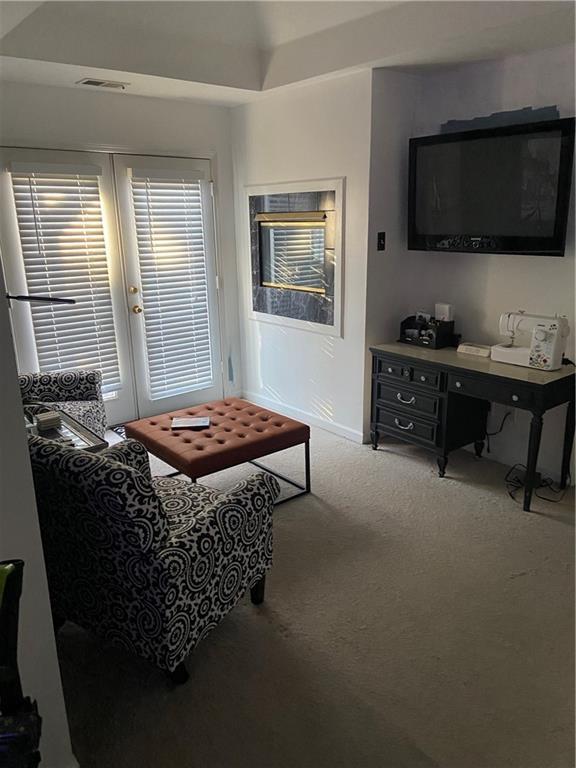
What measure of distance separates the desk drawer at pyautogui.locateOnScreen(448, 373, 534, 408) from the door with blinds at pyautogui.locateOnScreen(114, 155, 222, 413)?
7.28ft

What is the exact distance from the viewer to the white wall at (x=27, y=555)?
4.50 feet

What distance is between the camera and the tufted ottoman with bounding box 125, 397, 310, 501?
9.58 feet

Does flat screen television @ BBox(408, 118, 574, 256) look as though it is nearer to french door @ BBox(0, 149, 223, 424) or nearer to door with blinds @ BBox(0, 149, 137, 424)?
french door @ BBox(0, 149, 223, 424)

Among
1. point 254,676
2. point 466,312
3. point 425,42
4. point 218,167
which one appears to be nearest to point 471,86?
point 425,42

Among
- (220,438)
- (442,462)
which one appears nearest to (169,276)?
(220,438)

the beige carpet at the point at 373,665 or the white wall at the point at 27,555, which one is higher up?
the white wall at the point at 27,555

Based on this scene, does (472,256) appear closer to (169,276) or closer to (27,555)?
(169,276)

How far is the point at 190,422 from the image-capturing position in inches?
131

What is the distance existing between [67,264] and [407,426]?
8.37 ft

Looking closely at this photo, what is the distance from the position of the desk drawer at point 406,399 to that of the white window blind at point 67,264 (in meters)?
2.04

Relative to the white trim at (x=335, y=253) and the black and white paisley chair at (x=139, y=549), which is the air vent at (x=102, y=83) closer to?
the white trim at (x=335, y=253)

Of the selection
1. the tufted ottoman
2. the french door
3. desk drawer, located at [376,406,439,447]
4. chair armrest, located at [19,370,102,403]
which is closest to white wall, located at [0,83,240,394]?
the french door

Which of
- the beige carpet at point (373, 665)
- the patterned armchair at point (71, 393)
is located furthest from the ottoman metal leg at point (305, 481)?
the patterned armchair at point (71, 393)

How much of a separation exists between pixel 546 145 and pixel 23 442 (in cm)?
285
